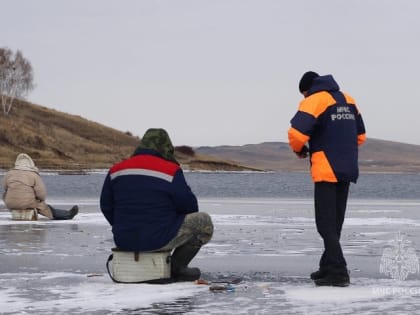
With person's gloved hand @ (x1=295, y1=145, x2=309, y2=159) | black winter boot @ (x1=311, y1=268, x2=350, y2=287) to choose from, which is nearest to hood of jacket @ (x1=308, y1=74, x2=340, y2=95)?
person's gloved hand @ (x1=295, y1=145, x2=309, y2=159)

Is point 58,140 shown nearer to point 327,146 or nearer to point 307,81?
point 307,81

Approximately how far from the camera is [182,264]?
8.32 metres

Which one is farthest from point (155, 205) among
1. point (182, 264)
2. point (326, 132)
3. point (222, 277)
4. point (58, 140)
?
point (58, 140)

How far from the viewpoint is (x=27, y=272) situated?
888 centimetres

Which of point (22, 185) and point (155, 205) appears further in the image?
point (22, 185)

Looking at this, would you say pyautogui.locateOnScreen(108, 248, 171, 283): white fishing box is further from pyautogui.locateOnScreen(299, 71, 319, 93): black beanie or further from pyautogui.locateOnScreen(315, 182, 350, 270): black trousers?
pyautogui.locateOnScreen(299, 71, 319, 93): black beanie

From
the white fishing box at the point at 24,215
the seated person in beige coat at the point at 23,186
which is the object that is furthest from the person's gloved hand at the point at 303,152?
the white fishing box at the point at 24,215

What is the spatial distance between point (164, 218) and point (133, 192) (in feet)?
1.18

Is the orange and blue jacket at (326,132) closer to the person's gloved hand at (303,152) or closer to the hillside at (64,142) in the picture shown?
the person's gloved hand at (303,152)

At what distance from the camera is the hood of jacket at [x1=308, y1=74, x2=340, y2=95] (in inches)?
320

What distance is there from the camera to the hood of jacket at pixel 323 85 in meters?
8.12

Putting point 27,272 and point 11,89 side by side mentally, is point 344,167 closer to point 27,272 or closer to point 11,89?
point 27,272

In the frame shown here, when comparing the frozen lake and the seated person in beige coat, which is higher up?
the seated person in beige coat

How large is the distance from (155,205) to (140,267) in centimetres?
57
